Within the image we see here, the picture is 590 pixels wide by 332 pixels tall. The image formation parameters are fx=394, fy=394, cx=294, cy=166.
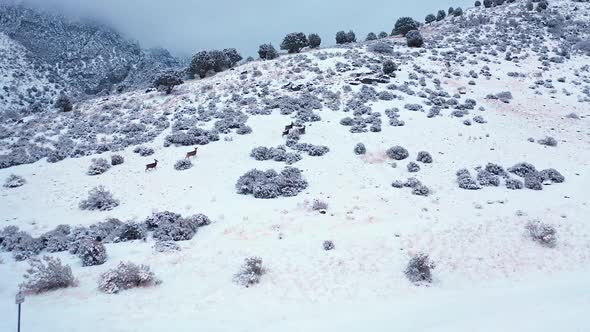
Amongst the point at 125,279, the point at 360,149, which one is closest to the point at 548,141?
the point at 360,149

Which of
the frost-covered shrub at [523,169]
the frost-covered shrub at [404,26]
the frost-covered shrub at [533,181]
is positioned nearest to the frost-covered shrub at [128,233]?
the frost-covered shrub at [533,181]

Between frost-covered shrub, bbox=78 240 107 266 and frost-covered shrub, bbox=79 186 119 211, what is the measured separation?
5419mm

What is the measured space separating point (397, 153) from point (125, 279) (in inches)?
721

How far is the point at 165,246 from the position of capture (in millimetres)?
15281

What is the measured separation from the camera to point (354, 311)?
11.6 meters

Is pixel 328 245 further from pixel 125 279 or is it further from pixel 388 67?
pixel 388 67

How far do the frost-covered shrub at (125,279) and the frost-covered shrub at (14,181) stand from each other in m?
14.9

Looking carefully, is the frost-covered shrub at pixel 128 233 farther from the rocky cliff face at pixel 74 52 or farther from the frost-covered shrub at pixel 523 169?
the rocky cliff face at pixel 74 52

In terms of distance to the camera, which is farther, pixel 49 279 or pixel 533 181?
pixel 533 181

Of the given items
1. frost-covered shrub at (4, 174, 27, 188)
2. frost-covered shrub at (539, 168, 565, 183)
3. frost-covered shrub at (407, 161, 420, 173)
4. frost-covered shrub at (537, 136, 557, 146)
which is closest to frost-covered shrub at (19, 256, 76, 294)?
frost-covered shrub at (4, 174, 27, 188)

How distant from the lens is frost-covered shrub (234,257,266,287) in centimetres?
1292

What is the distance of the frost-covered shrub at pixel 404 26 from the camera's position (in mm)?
62500

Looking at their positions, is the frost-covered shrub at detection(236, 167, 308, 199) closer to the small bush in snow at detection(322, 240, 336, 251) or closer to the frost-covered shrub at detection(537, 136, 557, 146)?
the small bush in snow at detection(322, 240, 336, 251)

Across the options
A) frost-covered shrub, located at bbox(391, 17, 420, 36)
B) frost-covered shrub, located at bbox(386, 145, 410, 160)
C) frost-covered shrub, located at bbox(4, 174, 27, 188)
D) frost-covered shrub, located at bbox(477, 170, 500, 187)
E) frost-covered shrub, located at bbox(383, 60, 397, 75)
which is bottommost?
frost-covered shrub, located at bbox(4, 174, 27, 188)
